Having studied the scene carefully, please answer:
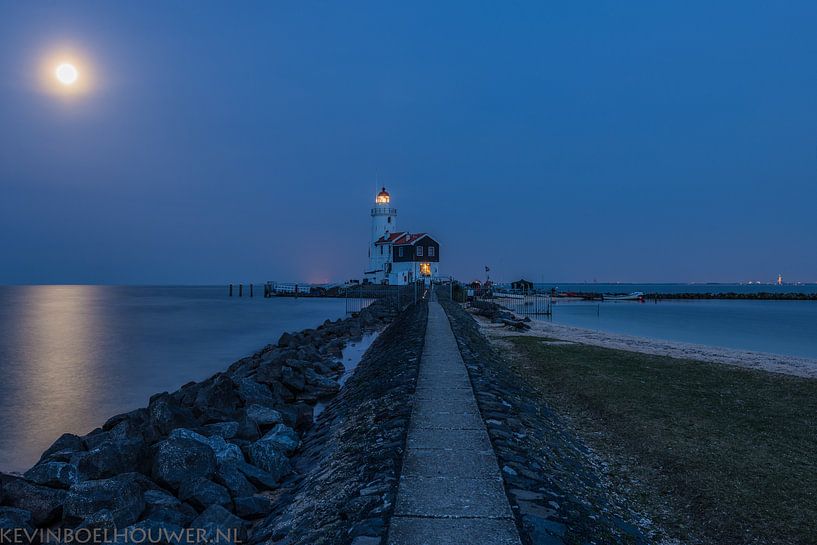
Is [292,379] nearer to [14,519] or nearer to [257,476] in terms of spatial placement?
[257,476]

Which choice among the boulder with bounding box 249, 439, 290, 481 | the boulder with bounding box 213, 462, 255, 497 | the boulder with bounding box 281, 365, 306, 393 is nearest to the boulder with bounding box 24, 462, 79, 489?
the boulder with bounding box 213, 462, 255, 497

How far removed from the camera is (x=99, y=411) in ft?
47.6

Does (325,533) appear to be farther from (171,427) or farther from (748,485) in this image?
(171,427)

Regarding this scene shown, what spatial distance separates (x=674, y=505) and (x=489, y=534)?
2930 millimetres

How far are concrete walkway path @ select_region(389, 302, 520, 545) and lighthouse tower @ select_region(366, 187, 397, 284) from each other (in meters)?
62.3

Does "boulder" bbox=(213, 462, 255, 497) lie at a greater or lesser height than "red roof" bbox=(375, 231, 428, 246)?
lesser

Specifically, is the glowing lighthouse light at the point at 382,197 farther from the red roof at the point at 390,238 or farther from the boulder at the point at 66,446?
the boulder at the point at 66,446

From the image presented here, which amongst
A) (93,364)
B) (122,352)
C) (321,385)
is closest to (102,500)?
(321,385)

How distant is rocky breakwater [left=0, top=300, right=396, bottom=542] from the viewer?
17.6 feet

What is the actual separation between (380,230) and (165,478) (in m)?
65.6

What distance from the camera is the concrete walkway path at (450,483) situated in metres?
3.79

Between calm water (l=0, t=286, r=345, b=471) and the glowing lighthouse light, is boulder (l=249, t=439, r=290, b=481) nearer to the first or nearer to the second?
calm water (l=0, t=286, r=345, b=471)

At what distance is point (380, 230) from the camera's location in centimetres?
7144

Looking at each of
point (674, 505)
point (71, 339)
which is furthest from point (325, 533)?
point (71, 339)
